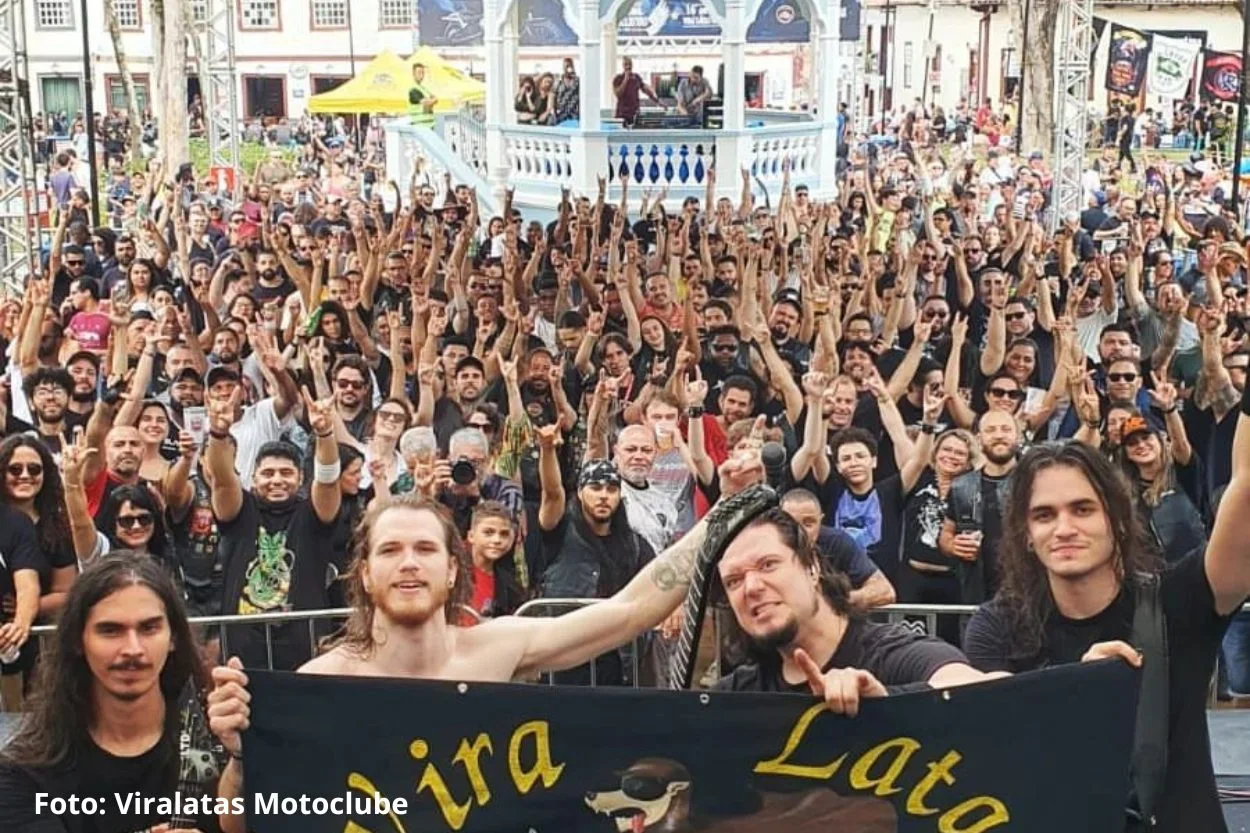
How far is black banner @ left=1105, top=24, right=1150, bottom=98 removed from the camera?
31031 mm

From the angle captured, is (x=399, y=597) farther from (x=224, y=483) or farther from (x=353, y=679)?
(x=224, y=483)

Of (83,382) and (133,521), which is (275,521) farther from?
(83,382)

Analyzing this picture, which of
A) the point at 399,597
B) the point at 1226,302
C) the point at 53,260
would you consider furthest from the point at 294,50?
the point at 399,597

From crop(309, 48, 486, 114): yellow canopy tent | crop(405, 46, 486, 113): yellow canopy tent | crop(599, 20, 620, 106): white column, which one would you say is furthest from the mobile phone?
crop(309, 48, 486, 114): yellow canopy tent

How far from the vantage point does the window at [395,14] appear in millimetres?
52062

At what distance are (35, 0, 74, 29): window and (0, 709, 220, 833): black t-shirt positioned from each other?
172 ft

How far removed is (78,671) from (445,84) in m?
26.4

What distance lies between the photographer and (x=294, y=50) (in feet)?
172

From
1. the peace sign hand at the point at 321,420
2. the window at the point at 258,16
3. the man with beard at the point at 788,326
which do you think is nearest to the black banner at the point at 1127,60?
the man with beard at the point at 788,326

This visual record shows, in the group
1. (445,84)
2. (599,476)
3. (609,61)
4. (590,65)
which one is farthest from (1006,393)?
(445,84)

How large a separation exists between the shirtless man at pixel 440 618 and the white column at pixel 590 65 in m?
15.1

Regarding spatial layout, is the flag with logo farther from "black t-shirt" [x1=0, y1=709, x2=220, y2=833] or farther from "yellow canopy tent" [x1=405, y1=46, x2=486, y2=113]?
"black t-shirt" [x1=0, y1=709, x2=220, y2=833]

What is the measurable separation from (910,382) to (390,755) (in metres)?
5.35

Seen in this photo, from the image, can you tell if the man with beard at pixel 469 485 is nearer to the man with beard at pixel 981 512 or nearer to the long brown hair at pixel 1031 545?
the man with beard at pixel 981 512
